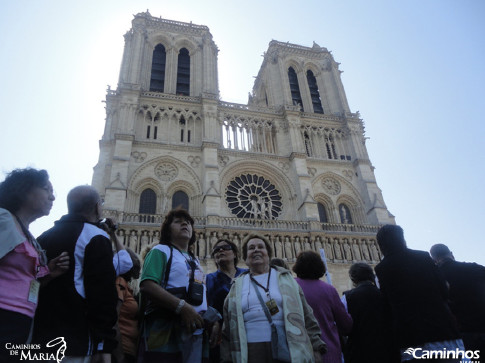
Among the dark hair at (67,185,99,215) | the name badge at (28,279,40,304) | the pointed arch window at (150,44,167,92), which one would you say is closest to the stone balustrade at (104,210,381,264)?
the pointed arch window at (150,44,167,92)

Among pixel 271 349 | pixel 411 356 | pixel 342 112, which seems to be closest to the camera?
pixel 271 349

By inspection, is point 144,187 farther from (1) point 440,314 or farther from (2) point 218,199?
(1) point 440,314

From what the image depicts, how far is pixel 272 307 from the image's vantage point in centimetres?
298

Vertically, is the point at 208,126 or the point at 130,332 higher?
the point at 208,126

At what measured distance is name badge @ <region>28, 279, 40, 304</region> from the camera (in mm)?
2223

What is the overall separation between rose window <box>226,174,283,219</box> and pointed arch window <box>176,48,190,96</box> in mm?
7835

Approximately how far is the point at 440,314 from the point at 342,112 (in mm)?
22833

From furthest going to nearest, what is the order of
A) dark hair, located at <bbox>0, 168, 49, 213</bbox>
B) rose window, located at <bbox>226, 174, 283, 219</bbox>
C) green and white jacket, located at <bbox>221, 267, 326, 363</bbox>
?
1. rose window, located at <bbox>226, 174, 283, 219</bbox>
2. green and white jacket, located at <bbox>221, 267, 326, 363</bbox>
3. dark hair, located at <bbox>0, 168, 49, 213</bbox>

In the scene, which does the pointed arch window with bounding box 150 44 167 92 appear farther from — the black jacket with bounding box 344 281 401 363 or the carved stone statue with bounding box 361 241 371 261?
the black jacket with bounding box 344 281 401 363

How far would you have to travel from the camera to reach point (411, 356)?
10.3 ft

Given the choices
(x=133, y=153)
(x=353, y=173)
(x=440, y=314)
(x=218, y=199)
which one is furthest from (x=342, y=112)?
(x=440, y=314)

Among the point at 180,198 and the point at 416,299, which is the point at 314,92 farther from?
the point at 416,299

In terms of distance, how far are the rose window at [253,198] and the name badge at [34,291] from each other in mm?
16239
